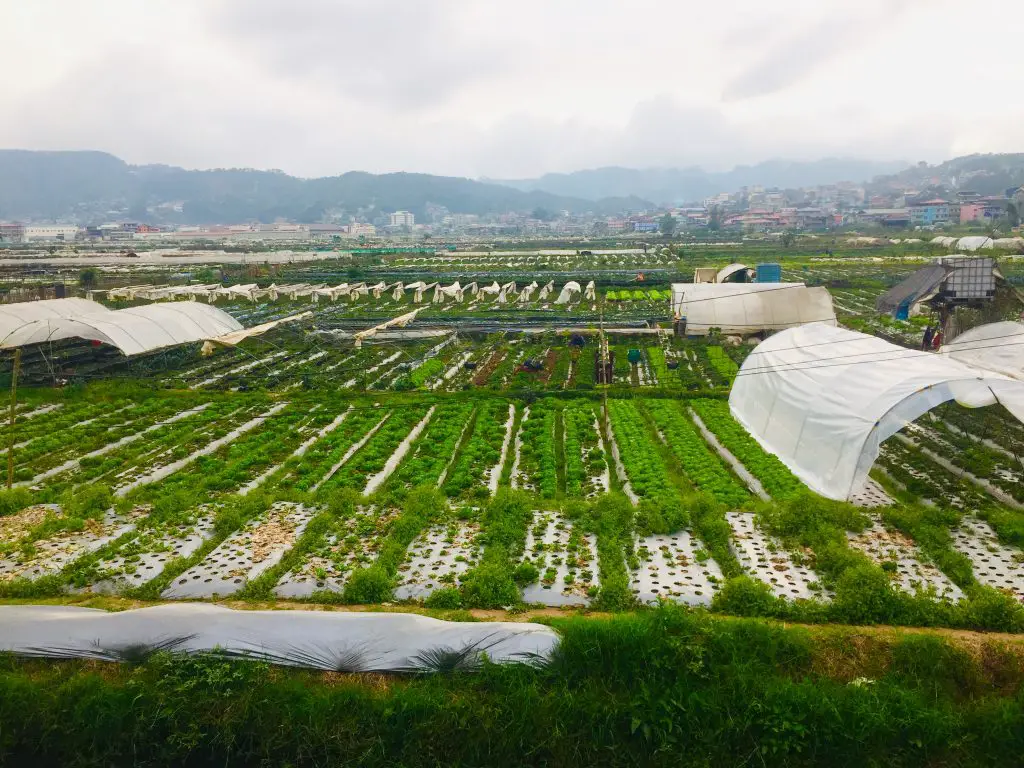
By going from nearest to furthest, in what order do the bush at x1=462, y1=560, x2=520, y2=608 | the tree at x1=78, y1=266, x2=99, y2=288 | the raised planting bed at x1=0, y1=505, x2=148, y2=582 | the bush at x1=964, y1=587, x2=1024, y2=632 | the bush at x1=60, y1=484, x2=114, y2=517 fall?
the bush at x1=964, y1=587, x2=1024, y2=632, the bush at x1=462, y1=560, x2=520, y2=608, the raised planting bed at x1=0, y1=505, x2=148, y2=582, the bush at x1=60, y1=484, x2=114, y2=517, the tree at x1=78, y1=266, x2=99, y2=288

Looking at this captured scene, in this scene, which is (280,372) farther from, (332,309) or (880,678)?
(880,678)

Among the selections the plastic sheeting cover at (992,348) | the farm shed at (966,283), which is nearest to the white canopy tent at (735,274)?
the farm shed at (966,283)

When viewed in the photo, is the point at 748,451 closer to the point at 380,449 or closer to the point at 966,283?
the point at 380,449

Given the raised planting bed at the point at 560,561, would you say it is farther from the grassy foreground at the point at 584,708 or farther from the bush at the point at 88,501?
the bush at the point at 88,501

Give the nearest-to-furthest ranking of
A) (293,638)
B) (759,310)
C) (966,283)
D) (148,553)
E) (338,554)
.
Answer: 1. (293,638)
2. (338,554)
3. (148,553)
4. (966,283)
5. (759,310)

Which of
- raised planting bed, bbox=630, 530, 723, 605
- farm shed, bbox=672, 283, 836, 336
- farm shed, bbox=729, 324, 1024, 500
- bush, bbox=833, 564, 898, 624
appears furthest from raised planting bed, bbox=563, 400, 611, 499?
farm shed, bbox=672, 283, 836, 336

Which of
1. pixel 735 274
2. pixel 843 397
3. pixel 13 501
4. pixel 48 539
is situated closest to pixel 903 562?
pixel 843 397

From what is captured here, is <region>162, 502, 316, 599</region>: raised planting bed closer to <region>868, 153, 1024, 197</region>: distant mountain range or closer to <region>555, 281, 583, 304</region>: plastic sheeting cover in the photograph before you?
<region>555, 281, 583, 304</region>: plastic sheeting cover
